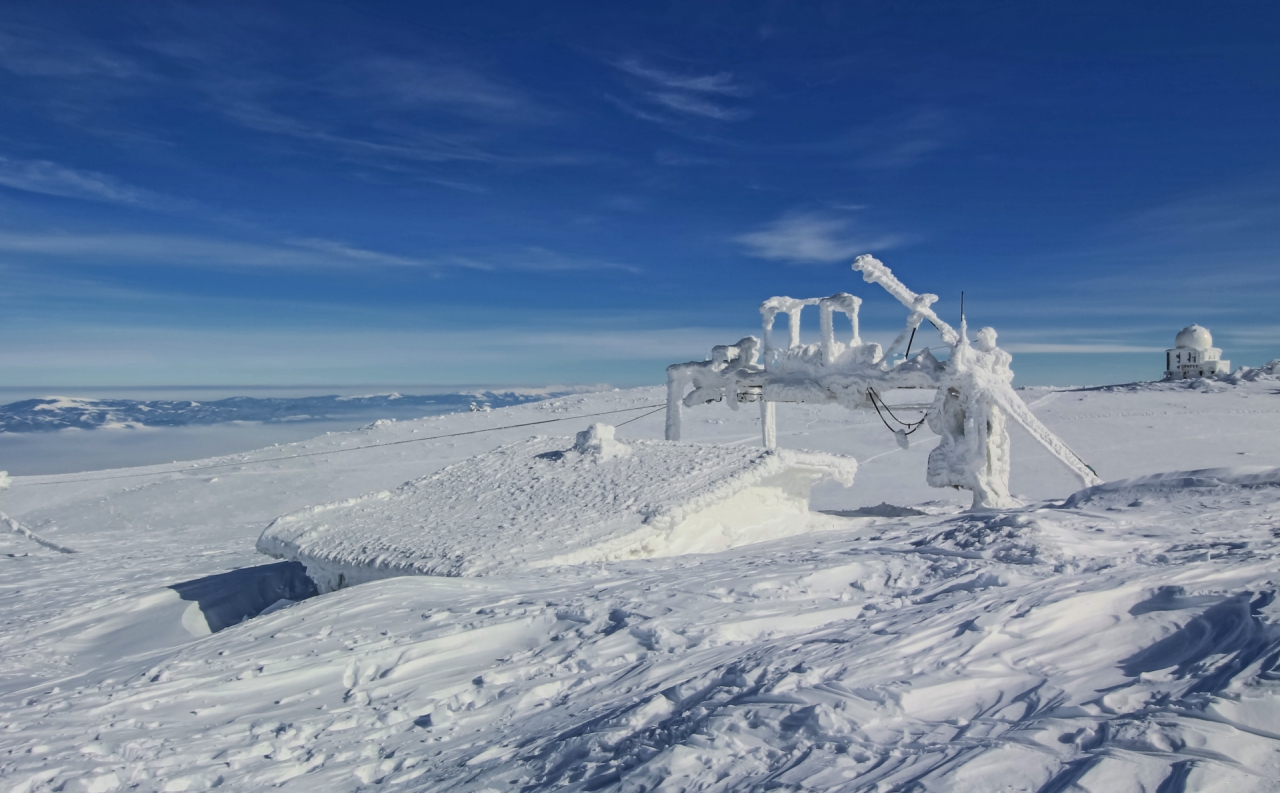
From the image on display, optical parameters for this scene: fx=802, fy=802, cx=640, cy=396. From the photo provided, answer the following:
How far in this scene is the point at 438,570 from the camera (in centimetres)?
768

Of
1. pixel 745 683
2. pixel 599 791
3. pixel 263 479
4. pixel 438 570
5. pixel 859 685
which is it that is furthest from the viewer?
pixel 263 479

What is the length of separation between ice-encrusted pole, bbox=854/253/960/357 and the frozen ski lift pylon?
14 millimetres

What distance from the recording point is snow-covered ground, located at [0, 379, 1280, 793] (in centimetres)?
298

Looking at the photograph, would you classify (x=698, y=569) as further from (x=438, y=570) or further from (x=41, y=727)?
(x=41, y=727)

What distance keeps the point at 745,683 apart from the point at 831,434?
19363mm

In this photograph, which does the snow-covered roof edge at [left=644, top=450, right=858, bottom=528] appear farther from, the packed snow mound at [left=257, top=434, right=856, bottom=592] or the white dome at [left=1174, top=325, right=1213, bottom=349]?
the white dome at [left=1174, top=325, right=1213, bottom=349]

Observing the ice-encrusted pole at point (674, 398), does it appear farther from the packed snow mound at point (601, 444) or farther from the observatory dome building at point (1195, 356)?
the observatory dome building at point (1195, 356)

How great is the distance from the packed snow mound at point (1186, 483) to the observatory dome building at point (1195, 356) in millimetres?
26703


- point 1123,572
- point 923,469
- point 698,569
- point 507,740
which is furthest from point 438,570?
point 923,469

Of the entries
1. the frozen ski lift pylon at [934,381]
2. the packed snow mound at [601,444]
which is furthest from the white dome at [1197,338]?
the packed snow mound at [601,444]

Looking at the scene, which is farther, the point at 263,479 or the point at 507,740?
the point at 263,479

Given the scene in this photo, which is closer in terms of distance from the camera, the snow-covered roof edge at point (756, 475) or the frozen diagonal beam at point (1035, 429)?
the snow-covered roof edge at point (756, 475)

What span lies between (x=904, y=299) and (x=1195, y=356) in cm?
2521

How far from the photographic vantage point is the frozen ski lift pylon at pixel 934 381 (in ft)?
35.5
